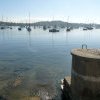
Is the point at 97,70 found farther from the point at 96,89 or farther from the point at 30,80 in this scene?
the point at 30,80

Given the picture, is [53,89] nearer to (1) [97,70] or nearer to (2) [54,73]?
(2) [54,73]

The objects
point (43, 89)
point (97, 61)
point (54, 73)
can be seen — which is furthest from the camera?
point (54, 73)

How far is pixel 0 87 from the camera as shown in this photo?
18.8 meters

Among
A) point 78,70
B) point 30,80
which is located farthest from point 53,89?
point 78,70

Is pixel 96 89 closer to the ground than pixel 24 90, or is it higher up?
higher up

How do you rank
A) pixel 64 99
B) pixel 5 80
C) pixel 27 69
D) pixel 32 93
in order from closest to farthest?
1. pixel 64 99
2. pixel 32 93
3. pixel 5 80
4. pixel 27 69

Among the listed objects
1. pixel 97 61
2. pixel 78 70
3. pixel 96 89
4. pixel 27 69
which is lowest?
pixel 27 69

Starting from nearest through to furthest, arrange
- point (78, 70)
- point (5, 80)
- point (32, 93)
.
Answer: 1. point (78, 70)
2. point (32, 93)
3. point (5, 80)

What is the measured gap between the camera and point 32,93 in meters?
17.2

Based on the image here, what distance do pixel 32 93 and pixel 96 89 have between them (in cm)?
807

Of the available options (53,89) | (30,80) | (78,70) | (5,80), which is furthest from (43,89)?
(78,70)

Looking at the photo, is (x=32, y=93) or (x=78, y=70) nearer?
(x=78, y=70)

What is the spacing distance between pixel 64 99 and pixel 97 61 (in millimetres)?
6032

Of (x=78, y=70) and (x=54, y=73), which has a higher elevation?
(x=78, y=70)
